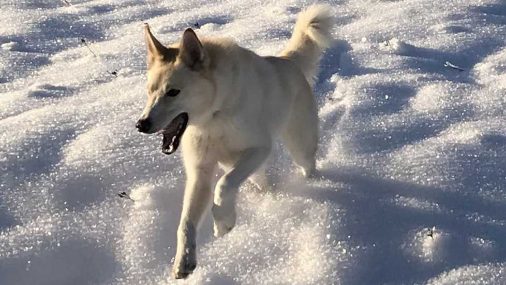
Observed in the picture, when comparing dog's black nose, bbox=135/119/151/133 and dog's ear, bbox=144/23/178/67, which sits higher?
dog's ear, bbox=144/23/178/67

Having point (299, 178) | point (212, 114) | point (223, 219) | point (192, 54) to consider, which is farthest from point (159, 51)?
point (299, 178)

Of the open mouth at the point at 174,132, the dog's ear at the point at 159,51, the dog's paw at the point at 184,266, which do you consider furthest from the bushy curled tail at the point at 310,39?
the dog's paw at the point at 184,266

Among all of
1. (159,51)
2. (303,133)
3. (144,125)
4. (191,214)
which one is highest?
(159,51)

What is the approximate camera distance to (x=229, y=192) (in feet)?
10.6

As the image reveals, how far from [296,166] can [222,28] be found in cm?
229

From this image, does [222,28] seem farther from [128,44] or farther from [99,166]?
[99,166]

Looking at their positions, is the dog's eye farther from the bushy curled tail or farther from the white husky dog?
the bushy curled tail

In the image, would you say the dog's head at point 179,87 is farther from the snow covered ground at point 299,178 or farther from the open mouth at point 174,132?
the snow covered ground at point 299,178

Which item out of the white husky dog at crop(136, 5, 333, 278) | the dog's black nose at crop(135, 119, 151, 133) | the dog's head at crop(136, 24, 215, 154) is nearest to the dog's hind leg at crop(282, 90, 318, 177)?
the white husky dog at crop(136, 5, 333, 278)

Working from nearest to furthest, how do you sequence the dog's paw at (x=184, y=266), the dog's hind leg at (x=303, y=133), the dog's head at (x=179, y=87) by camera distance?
1. the dog's paw at (x=184, y=266)
2. the dog's head at (x=179, y=87)
3. the dog's hind leg at (x=303, y=133)

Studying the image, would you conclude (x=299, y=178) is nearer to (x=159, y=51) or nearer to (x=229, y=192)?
(x=229, y=192)

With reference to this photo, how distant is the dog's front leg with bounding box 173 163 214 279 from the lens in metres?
3.03

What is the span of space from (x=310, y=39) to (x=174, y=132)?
1478 millimetres

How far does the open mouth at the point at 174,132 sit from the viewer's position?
10.7 feet
